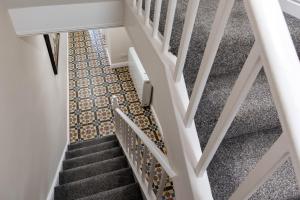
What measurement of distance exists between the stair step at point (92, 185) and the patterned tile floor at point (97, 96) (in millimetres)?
617

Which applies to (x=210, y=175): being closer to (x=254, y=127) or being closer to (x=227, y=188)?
(x=227, y=188)

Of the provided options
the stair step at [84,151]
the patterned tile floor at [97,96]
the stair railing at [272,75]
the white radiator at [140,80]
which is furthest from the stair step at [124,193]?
the white radiator at [140,80]

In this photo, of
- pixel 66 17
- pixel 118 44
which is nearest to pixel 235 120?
pixel 66 17

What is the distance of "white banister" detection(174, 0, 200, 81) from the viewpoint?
0.70m

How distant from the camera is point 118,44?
169 inches

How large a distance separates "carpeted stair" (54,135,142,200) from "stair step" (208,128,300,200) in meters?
1.37

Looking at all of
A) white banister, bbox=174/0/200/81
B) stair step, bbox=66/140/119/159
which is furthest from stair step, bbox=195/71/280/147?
stair step, bbox=66/140/119/159

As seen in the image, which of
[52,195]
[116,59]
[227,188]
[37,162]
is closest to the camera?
[227,188]

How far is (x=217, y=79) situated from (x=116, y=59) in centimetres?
356

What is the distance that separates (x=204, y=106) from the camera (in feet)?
3.26

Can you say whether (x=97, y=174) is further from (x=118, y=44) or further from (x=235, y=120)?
(x=118, y=44)

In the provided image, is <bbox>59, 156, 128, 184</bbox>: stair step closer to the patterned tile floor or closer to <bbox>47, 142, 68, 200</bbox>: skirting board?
<bbox>47, 142, 68, 200</bbox>: skirting board

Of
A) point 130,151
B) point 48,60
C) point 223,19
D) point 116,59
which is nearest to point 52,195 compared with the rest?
point 130,151

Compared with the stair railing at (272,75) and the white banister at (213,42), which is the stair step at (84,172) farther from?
the stair railing at (272,75)
